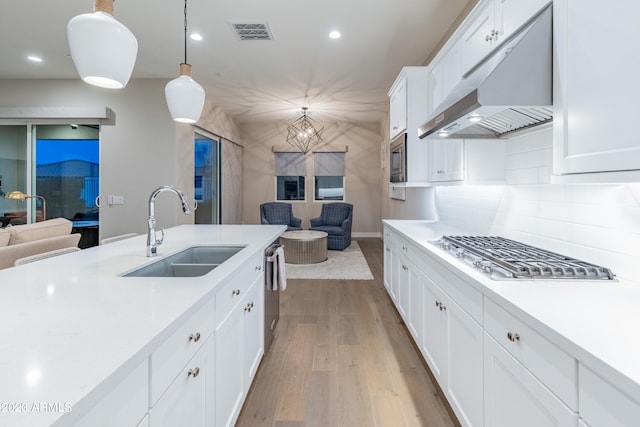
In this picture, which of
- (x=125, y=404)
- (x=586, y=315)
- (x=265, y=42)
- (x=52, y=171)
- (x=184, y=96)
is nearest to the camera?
(x=125, y=404)

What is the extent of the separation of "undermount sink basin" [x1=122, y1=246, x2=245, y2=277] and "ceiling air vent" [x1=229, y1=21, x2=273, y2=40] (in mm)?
2578

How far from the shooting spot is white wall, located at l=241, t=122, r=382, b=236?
330 inches

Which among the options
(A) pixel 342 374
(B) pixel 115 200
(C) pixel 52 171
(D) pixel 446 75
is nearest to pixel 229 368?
(A) pixel 342 374

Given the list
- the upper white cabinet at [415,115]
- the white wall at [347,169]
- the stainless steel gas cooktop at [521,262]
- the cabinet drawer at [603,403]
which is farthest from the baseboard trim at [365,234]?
the cabinet drawer at [603,403]

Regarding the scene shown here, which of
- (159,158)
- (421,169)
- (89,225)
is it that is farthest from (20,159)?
(421,169)

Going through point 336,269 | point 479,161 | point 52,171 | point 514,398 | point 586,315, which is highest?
point 52,171

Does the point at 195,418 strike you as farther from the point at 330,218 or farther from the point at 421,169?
the point at 330,218

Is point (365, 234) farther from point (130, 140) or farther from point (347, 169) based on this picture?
point (130, 140)

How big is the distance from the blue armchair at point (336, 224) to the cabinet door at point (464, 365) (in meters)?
4.81

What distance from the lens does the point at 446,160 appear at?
285cm

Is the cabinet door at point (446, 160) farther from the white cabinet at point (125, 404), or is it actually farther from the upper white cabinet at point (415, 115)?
the white cabinet at point (125, 404)

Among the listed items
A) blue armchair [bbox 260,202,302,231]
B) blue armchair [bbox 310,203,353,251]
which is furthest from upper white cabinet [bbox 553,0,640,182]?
blue armchair [bbox 260,202,302,231]

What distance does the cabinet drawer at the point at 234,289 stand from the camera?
4.39ft

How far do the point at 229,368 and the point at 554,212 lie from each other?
73.8 inches
